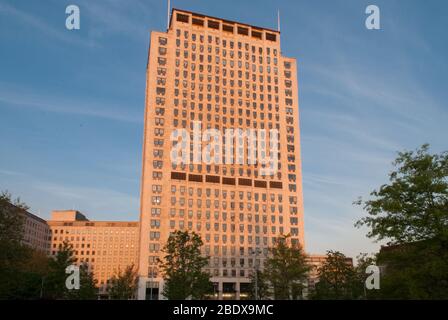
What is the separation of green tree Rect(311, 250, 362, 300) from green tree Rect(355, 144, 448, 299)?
44.1 meters

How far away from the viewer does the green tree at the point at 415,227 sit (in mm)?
25734

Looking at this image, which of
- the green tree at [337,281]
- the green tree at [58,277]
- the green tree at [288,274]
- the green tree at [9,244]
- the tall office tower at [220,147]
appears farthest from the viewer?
the tall office tower at [220,147]

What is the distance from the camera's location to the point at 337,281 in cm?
7388

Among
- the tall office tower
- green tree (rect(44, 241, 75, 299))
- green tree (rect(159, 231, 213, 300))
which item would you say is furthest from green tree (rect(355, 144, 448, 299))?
the tall office tower

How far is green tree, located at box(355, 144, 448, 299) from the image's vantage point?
2573 cm

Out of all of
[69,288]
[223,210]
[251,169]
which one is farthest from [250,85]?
[69,288]

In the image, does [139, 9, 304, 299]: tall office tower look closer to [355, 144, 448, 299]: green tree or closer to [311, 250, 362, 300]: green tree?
[311, 250, 362, 300]: green tree

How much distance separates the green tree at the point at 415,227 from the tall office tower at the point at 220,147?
99213 millimetres

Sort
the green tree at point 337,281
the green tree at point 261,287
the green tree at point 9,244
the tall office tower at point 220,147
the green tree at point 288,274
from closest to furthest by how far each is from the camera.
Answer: the green tree at point 9,244, the green tree at point 288,274, the green tree at point 337,281, the green tree at point 261,287, the tall office tower at point 220,147

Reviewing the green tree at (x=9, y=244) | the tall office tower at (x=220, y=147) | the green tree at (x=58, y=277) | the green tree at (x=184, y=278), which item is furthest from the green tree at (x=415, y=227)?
the tall office tower at (x=220, y=147)

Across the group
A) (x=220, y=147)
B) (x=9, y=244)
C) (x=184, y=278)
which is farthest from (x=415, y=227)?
(x=220, y=147)

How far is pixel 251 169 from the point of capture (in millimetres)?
140125

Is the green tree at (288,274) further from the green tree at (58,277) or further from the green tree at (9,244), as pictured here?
the green tree at (9,244)
